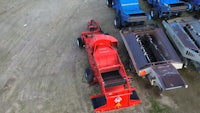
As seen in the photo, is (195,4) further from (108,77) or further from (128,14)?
(108,77)

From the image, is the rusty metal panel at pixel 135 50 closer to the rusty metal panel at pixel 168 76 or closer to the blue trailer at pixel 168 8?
the rusty metal panel at pixel 168 76

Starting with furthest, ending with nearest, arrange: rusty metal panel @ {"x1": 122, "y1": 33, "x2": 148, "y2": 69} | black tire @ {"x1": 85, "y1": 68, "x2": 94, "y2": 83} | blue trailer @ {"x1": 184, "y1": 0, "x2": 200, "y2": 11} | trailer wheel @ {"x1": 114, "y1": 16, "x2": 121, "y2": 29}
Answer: blue trailer @ {"x1": 184, "y1": 0, "x2": 200, "y2": 11} < trailer wheel @ {"x1": 114, "y1": 16, "x2": 121, "y2": 29} < rusty metal panel @ {"x1": 122, "y1": 33, "x2": 148, "y2": 69} < black tire @ {"x1": 85, "y1": 68, "x2": 94, "y2": 83}

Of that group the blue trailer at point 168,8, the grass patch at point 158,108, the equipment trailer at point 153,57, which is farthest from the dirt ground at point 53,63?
the blue trailer at point 168,8

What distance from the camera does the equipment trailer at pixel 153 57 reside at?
861 centimetres

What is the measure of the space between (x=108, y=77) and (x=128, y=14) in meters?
3.29

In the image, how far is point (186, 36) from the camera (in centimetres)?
1014

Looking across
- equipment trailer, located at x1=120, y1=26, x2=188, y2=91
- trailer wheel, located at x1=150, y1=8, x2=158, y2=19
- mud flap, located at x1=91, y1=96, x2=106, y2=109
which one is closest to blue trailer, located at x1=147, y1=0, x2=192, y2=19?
trailer wheel, located at x1=150, y1=8, x2=158, y2=19

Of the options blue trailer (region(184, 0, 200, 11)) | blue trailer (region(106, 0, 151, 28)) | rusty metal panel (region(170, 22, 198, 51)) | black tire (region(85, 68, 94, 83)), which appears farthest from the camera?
blue trailer (region(184, 0, 200, 11))

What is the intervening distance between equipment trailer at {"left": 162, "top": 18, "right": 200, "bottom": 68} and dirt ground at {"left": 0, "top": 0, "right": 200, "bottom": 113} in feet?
2.21

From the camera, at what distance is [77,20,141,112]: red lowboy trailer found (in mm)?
8242

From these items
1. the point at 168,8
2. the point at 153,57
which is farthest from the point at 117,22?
the point at 153,57

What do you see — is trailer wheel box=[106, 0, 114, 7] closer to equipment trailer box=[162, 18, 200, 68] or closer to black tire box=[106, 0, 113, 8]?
black tire box=[106, 0, 113, 8]

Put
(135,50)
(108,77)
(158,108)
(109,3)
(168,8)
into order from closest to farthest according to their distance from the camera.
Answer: (158,108)
(108,77)
(135,50)
(168,8)
(109,3)

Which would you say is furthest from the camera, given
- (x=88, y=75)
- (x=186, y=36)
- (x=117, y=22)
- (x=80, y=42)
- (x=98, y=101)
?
(x=117, y=22)
